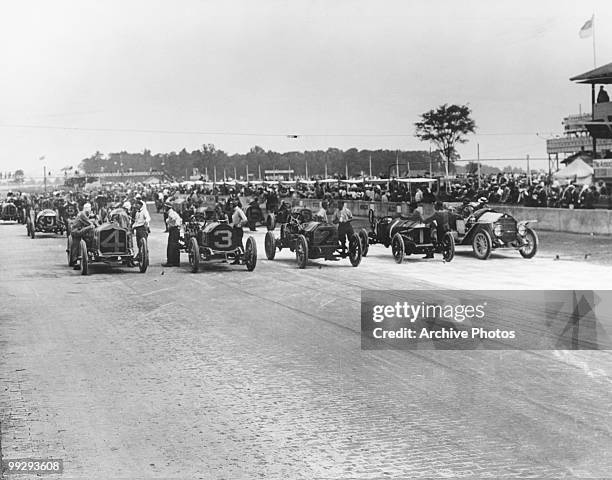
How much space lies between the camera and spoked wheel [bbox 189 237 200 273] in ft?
60.8

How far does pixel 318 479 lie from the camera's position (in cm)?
579

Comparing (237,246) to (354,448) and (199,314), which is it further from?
(354,448)

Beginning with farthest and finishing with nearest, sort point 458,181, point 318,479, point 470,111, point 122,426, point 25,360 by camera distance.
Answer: point 470,111 → point 458,181 → point 25,360 → point 122,426 → point 318,479

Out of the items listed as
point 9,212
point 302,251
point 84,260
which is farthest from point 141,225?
point 9,212

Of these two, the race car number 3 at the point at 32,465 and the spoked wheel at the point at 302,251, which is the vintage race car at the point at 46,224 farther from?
the race car number 3 at the point at 32,465

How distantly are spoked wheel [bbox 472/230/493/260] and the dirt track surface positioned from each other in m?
7.46

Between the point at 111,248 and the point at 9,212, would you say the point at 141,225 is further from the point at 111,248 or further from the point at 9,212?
the point at 9,212

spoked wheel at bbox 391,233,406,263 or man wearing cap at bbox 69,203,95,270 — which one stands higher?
man wearing cap at bbox 69,203,95,270

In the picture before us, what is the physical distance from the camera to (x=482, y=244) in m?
20.6

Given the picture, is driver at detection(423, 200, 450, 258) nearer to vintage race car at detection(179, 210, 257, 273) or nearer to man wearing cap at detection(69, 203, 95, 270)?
vintage race car at detection(179, 210, 257, 273)

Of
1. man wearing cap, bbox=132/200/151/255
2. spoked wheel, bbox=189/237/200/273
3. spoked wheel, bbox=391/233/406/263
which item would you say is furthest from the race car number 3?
spoked wheel, bbox=391/233/406/263

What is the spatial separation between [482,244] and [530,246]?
3.66ft

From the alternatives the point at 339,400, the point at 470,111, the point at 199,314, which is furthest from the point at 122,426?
the point at 470,111

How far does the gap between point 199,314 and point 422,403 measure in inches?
237
